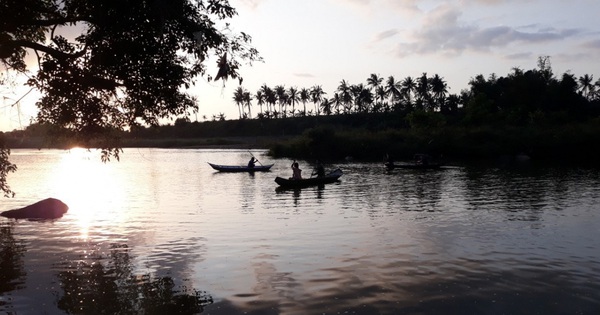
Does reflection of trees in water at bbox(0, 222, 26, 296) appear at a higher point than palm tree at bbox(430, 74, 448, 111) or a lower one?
lower

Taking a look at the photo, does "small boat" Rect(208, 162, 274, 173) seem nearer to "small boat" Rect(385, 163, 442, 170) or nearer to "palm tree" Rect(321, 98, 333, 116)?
"small boat" Rect(385, 163, 442, 170)

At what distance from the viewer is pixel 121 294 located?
13.0m

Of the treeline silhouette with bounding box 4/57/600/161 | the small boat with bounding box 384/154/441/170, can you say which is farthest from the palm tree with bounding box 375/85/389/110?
the small boat with bounding box 384/154/441/170

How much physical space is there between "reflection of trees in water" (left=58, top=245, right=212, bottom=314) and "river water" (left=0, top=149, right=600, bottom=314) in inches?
2.1

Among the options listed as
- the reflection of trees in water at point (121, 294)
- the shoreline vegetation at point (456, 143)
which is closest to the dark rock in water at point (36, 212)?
the reflection of trees in water at point (121, 294)

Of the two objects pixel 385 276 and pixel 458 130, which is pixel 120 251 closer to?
pixel 385 276

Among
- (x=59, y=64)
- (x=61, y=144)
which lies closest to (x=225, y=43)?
(x=59, y=64)

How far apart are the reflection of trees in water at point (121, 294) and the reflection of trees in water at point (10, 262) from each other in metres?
Result: 1.21

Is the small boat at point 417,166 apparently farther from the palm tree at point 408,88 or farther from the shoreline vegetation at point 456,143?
the palm tree at point 408,88

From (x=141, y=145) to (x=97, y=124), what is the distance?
6987 inches

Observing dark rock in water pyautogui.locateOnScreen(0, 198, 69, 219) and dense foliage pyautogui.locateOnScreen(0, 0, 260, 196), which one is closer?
dense foliage pyautogui.locateOnScreen(0, 0, 260, 196)

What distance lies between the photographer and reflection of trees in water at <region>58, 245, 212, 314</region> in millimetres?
11812

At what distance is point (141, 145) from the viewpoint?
184m

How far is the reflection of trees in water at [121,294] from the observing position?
11.8 metres
